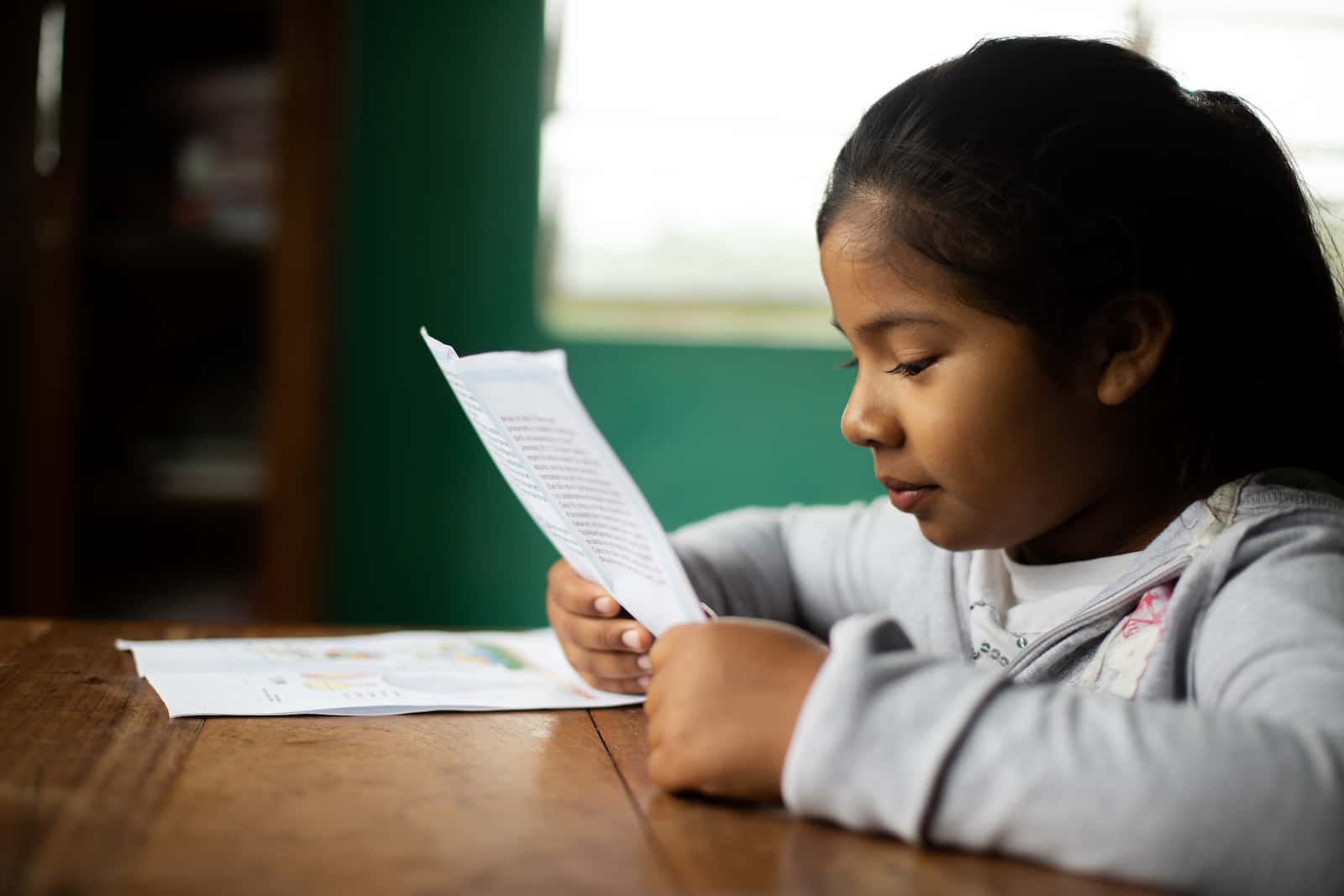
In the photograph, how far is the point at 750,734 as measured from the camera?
0.52 m

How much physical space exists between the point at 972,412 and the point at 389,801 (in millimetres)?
421

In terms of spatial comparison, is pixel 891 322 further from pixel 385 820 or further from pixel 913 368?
pixel 385 820

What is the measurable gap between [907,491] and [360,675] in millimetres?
382

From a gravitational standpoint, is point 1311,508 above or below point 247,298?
above

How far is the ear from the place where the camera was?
0.75 metres

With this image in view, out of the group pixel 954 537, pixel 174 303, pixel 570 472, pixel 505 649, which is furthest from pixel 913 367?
pixel 174 303

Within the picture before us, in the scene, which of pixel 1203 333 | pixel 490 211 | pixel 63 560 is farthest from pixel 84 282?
pixel 1203 333

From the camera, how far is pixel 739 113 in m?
2.26

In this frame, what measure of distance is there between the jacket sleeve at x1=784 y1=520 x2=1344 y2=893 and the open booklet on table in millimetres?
149

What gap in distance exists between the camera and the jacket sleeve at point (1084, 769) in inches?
17.8

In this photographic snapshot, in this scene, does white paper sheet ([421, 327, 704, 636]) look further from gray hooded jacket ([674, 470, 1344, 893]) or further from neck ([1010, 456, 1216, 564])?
neck ([1010, 456, 1216, 564])

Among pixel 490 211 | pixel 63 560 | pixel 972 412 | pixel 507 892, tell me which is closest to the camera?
pixel 507 892

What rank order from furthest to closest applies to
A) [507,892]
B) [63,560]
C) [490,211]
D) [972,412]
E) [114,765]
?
[490,211], [63,560], [972,412], [114,765], [507,892]

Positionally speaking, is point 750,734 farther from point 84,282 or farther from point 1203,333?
point 84,282
